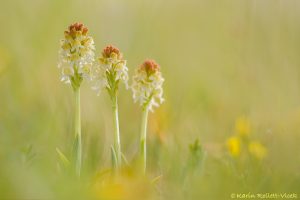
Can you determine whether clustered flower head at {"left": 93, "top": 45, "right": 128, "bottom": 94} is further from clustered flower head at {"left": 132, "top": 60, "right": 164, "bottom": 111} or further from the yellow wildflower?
the yellow wildflower

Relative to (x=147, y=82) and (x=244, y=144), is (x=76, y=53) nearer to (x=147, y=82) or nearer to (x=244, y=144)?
(x=147, y=82)

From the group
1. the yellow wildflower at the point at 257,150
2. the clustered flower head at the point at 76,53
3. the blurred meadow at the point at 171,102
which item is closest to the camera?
the blurred meadow at the point at 171,102

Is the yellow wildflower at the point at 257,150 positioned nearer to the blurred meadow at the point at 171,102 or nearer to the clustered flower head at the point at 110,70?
the blurred meadow at the point at 171,102

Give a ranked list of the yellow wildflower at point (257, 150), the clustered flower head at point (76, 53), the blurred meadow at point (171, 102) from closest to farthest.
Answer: the blurred meadow at point (171, 102), the clustered flower head at point (76, 53), the yellow wildflower at point (257, 150)

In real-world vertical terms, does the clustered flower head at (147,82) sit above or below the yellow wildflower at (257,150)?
above

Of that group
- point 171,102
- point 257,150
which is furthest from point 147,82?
point 171,102

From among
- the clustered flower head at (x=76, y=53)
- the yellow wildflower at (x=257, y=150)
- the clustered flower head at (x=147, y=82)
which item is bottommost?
the yellow wildflower at (x=257, y=150)

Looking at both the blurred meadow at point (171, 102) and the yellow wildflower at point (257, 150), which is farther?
the yellow wildflower at point (257, 150)

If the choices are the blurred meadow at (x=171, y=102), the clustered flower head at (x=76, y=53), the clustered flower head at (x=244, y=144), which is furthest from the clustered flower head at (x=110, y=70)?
the clustered flower head at (x=244, y=144)
